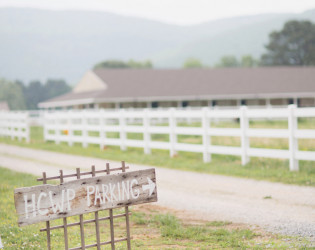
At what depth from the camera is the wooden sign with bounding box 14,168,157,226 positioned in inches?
196

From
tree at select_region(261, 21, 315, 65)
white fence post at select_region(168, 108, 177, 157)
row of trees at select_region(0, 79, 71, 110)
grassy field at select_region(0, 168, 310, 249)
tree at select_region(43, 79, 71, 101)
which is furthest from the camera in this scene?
tree at select_region(43, 79, 71, 101)

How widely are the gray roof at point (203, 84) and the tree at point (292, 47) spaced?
35.8 metres

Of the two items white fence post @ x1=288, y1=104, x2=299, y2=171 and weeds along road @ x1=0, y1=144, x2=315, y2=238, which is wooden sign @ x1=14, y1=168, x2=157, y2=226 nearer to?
weeds along road @ x1=0, y1=144, x2=315, y2=238

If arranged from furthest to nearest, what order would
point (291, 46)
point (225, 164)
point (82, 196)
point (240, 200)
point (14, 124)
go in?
1. point (291, 46)
2. point (14, 124)
3. point (225, 164)
4. point (240, 200)
5. point (82, 196)

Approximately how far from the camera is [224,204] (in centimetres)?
895

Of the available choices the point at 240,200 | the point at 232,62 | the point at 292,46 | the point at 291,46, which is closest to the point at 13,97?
the point at 232,62

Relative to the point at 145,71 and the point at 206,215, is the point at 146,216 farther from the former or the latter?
the point at 145,71

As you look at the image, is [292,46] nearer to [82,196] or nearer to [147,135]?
[147,135]

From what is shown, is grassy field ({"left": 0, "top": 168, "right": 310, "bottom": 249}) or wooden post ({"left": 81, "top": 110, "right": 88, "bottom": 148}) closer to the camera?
grassy field ({"left": 0, "top": 168, "right": 310, "bottom": 249})

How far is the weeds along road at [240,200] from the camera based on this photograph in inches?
294

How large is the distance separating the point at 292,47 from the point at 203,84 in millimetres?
45144

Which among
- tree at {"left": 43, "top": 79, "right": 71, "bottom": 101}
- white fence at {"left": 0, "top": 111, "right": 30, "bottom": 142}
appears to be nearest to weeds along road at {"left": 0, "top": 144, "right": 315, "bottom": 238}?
white fence at {"left": 0, "top": 111, "right": 30, "bottom": 142}

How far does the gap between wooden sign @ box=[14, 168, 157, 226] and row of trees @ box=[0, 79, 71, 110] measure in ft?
406

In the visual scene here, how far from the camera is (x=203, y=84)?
4997 cm
